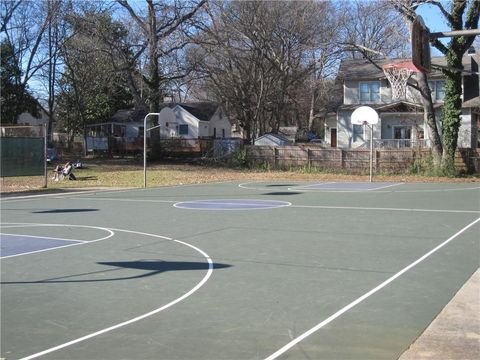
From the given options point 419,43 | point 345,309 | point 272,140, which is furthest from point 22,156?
point 272,140

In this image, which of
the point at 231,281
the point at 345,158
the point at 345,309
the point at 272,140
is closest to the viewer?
the point at 345,309

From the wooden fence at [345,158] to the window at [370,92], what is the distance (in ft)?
32.1

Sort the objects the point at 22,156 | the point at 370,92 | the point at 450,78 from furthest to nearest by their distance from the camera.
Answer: the point at 370,92
the point at 450,78
the point at 22,156

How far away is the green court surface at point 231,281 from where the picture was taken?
5.43 meters

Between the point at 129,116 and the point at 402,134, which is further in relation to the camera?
the point at 129,116

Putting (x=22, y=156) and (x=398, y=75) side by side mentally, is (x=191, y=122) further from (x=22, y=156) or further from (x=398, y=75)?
(x=22, y=156)

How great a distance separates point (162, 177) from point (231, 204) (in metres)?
14.6

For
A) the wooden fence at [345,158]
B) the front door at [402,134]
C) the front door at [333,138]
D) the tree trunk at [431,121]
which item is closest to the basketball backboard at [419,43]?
the tree trunk at [431,121]

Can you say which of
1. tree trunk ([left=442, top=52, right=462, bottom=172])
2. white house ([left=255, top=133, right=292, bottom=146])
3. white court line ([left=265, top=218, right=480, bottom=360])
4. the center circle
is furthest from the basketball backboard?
white house ([left=255, top=133, right=292, bottom=146])

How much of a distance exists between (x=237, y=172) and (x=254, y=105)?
14.1 metres

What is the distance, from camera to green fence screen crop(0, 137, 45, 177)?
79.8 ft

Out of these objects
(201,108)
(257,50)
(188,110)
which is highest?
(257,50)

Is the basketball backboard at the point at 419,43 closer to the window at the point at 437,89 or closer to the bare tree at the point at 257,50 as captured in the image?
the bare tree at the point at 257,50

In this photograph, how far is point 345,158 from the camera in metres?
36.2
